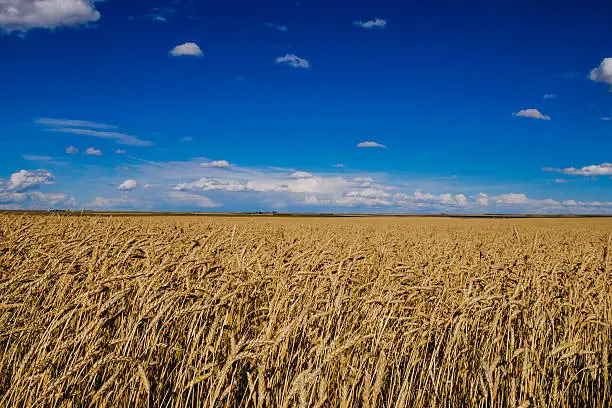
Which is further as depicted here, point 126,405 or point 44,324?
point 44,324

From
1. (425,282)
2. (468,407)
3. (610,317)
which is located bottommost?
(468,407)

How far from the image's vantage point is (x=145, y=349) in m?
3.23

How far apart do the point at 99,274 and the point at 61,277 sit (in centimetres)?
40

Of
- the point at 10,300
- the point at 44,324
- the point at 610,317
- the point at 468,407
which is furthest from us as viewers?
the point at 610,317

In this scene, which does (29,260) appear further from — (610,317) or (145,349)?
(610,317)

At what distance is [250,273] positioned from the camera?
486 cm

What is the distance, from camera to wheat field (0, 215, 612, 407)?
2.85 m

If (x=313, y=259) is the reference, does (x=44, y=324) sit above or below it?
below

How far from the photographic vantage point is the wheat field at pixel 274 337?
9.36 ft

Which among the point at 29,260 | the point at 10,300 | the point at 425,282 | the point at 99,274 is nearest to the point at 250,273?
the point at 99,274

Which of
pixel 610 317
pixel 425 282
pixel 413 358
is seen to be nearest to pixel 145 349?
pixel 413 358

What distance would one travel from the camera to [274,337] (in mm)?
3547

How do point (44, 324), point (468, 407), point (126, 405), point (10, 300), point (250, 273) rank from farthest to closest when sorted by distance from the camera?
point (250, 273) < point (10, 300) < point (44, 324) < point (468, 407) < point (126, 405)

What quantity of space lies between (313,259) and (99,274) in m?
2.37
